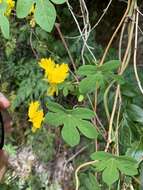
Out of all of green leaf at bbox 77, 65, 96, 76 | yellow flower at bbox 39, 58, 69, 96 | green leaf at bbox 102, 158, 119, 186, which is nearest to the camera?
green leaf at bbox 102, 158, 119, 186

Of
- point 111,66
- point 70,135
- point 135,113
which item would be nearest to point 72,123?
point 70,135

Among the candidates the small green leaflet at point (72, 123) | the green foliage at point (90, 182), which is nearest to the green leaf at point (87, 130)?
the small green leaflet at point (72, 123)

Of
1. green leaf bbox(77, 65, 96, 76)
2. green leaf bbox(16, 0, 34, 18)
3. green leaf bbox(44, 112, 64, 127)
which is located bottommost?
green leaf bbox(44, 112, 64, 127)

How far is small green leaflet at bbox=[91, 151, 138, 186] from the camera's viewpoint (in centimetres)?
76

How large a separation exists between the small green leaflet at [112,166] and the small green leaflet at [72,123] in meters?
0.04

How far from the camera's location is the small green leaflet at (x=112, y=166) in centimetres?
76

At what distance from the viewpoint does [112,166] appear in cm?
77

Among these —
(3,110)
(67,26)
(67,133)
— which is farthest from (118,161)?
(67,26)

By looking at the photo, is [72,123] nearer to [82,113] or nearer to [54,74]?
[82,113]

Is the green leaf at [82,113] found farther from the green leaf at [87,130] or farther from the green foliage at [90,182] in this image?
the green foliage at [90,182]

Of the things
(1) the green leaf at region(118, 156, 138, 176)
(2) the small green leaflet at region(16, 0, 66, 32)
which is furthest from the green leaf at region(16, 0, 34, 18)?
(1) the green leaf at region(118, 156, 138, 176)

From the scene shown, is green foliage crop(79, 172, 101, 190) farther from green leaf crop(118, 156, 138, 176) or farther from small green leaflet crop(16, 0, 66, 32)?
small green leaflet crop(16, 0, 66, 32)

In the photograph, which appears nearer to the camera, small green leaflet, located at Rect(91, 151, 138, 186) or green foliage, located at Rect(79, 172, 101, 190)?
small green leaflet, located at Rect(91, 151, 138, 186)

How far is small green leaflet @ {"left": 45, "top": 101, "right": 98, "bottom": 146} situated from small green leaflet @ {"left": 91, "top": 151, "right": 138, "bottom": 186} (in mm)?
41
